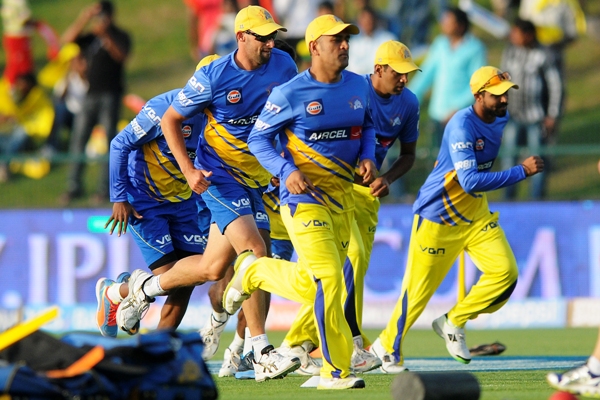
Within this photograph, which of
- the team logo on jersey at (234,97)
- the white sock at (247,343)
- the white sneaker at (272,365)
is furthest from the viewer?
the white sock at (247,343)

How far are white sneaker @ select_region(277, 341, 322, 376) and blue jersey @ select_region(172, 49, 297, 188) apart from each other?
1379mm

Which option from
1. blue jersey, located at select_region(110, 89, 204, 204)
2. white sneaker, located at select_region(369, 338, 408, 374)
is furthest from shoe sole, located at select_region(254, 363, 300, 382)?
blue jersey, located at select_region(110, 89, 204, 204)

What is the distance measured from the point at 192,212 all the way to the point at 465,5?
12662mm

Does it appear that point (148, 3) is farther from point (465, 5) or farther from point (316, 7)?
point (316, 7)

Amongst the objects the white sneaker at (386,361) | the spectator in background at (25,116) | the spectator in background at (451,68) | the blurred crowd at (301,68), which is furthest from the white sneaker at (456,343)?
the spectator in background at (25,116)

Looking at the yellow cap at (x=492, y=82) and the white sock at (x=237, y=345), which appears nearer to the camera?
the yellow cap at (x=492, y=82)

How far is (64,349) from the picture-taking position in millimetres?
5957

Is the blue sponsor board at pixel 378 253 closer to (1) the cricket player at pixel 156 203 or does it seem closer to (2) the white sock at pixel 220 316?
(1) the cricket player at pixel 156 203

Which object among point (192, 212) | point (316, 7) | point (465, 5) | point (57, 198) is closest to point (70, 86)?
point (57, 198)

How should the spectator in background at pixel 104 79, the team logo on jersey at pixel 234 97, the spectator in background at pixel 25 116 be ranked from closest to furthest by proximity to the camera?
the team logo on jersey at pixel 234 97
the spectator in background at pixel 104 79
the spectator in background at pixel 25 116

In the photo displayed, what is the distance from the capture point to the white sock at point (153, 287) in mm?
9211

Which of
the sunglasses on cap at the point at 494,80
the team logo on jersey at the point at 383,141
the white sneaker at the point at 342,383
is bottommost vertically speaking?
the white sneaker at the point at 342,383

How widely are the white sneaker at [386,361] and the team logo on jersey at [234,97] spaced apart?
8.13ft

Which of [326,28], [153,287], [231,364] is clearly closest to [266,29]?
[326,28]
